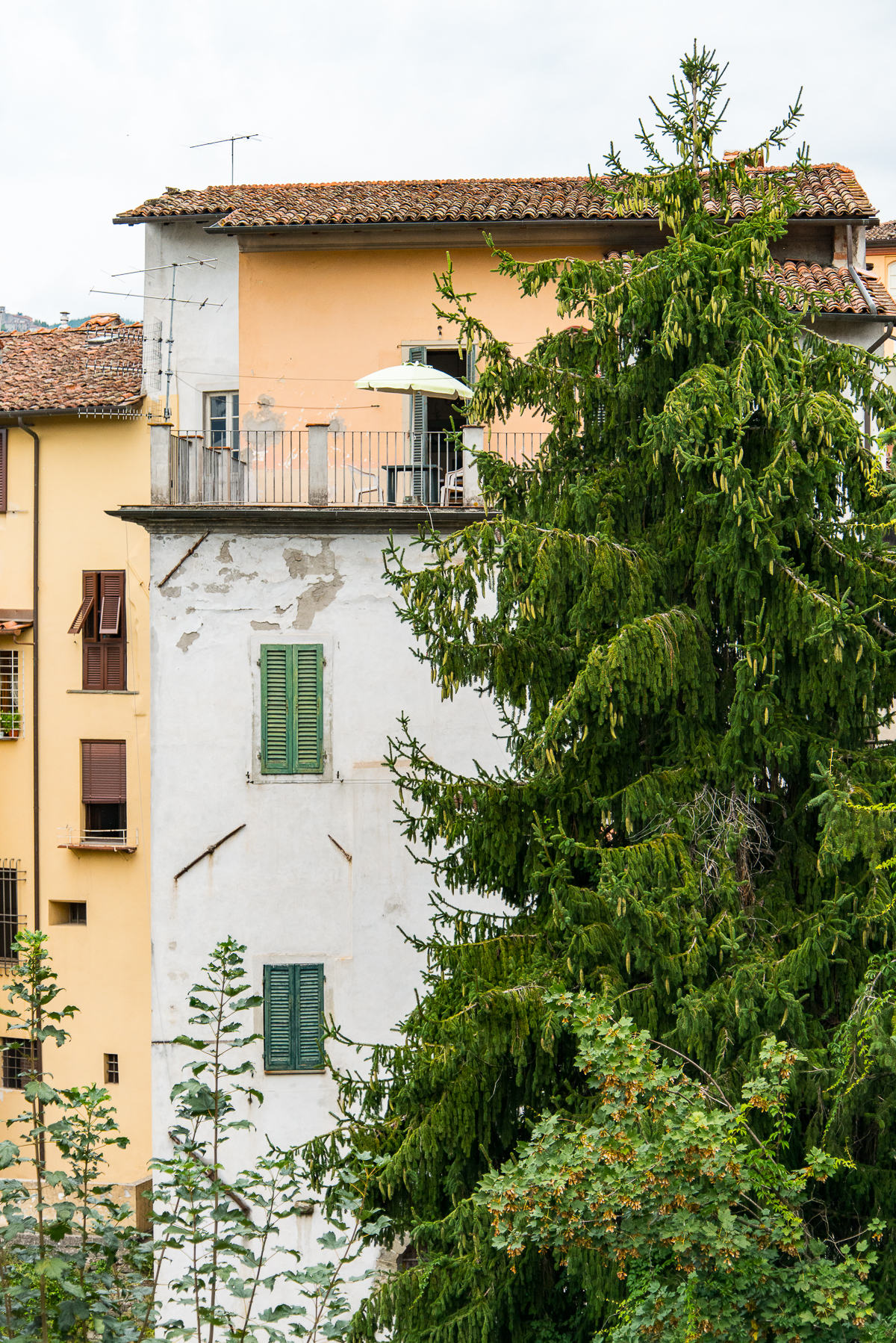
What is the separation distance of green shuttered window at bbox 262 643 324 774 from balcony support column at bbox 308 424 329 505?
1726 millimetres

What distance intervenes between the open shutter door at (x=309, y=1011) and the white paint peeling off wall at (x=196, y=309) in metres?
7.63

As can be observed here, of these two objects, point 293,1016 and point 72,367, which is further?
point 72,367

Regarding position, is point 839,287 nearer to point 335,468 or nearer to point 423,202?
point 423,202

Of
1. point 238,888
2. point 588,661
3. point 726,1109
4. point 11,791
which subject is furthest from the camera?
point 11,791

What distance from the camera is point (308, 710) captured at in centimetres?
1448

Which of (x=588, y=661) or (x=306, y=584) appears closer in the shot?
(x=588, y=661)

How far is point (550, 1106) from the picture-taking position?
880cm

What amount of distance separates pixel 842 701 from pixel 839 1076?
245cm

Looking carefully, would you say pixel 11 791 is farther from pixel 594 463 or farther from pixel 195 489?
pixel 594 463

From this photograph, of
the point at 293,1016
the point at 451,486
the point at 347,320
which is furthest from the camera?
the point at 347,320

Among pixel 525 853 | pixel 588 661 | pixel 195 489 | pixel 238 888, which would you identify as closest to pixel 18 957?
pixel 238 888

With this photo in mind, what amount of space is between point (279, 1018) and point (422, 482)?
655cm

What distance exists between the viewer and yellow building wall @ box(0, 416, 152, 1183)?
72.3ft

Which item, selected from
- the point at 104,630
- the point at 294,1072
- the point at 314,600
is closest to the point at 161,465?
the point at 314,600
